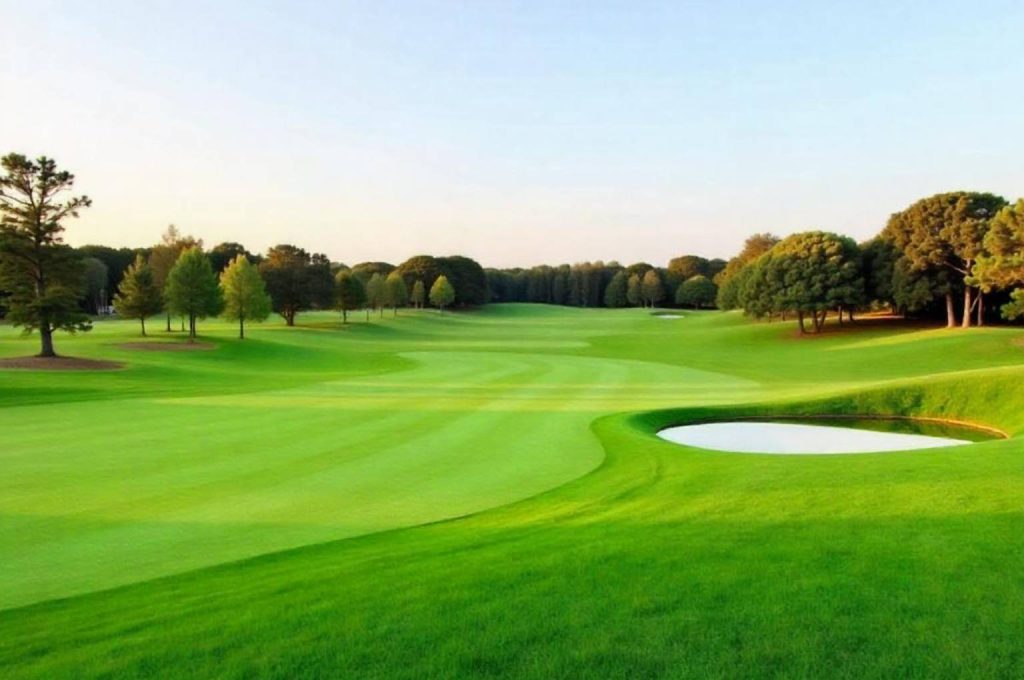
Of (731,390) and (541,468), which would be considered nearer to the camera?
(541,468)

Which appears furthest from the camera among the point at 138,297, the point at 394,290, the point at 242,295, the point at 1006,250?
the point at 394,290

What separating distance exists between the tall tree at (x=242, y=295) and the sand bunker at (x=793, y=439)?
41913mm

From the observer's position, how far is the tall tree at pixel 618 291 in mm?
148250

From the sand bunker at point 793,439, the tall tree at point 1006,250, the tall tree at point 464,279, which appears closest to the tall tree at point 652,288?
the tall tree at point 464,279

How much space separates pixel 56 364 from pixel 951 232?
2225 inches

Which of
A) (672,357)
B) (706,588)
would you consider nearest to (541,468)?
(706,588)

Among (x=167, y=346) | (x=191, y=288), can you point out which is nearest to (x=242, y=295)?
(x=191, y=288)

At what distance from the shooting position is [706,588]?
5672mm

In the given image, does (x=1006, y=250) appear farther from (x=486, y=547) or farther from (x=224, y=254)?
(x=224, y=254)

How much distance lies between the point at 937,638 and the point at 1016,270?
4062cm

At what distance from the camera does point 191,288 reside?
4528 cm

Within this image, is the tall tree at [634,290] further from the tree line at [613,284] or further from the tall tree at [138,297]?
the tall tree at [138,297]

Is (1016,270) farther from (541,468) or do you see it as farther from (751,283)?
(541,468)

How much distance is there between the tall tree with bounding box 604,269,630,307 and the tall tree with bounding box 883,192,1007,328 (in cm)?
9387
